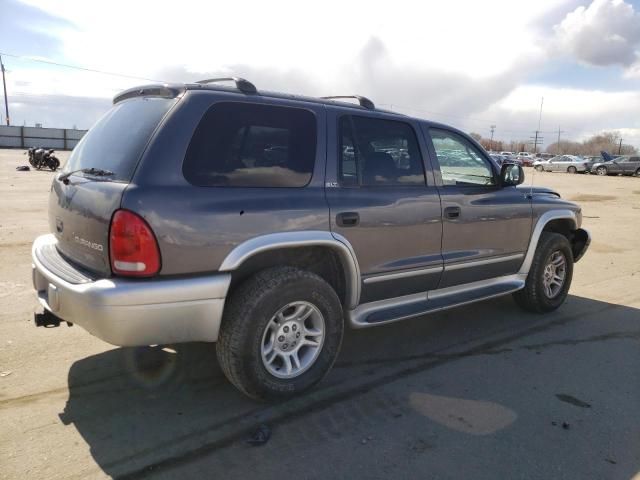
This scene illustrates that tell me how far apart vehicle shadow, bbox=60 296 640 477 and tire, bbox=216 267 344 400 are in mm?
179

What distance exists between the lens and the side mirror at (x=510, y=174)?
4785 millimetres

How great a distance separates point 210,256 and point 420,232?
1.73 metres

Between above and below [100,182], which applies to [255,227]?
below

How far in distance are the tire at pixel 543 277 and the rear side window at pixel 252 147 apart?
287cm

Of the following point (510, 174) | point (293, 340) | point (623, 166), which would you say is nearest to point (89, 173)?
point (293, 340)

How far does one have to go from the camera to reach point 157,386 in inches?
139

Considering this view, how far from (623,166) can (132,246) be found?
134 ft

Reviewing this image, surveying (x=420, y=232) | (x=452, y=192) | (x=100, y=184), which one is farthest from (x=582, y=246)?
(x=100, y=184)

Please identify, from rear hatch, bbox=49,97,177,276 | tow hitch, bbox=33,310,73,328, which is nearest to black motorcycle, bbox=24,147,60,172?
rear hatch, bbox=49,97,177,276

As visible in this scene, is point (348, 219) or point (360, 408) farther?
point (348, 219)

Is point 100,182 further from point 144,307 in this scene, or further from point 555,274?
point 555,274

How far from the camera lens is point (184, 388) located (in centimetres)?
353

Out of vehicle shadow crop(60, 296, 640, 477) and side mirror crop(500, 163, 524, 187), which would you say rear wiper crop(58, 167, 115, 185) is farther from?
side mirror crop(500, 163, 524, 187)

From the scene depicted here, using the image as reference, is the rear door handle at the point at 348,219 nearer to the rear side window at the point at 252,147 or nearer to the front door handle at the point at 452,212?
the rear side window at the point at 252,147
